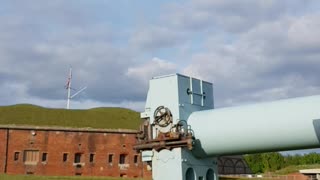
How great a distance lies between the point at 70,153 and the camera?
60.3m

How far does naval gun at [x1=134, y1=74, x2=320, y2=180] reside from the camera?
7.28 metres

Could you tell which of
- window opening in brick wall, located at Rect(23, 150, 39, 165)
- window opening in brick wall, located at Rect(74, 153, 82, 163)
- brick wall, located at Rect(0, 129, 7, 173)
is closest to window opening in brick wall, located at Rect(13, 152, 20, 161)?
window opening in brick wall, located at Rect(23, 150, 39, 165)

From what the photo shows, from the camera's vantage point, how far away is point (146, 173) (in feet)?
203

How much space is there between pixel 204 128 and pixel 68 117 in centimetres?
A: 5896

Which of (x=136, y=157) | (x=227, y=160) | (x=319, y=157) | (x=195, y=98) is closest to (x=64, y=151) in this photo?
(x=136, y=157)

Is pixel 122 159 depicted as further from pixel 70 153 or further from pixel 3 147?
pixel 3 147

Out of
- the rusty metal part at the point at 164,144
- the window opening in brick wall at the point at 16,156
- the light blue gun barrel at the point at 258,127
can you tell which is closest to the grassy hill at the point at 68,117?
the window opening in brick wall at the point at 16,156

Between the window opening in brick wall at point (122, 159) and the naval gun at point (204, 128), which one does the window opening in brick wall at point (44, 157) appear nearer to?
the window opening in brick wall at point (122, 159)

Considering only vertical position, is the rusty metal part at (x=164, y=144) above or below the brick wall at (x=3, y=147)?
below

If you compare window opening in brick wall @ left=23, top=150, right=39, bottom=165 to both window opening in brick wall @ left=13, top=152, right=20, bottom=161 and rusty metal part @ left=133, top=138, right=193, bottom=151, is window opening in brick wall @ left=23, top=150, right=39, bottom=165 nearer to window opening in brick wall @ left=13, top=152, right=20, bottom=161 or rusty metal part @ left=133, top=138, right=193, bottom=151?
window opening in brick wall @ left=13, top=152, right=20, bottom=161

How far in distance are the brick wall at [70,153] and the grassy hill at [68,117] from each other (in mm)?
2048

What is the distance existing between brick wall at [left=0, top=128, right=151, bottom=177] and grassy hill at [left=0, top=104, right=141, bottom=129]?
2.05 metres

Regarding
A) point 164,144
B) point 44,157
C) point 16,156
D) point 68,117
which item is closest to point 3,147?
point 16,156

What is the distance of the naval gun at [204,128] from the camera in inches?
287
